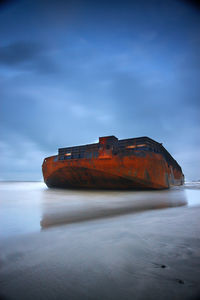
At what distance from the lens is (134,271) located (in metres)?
1.54

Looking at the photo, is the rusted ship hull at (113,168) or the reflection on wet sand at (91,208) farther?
the rusted ship hull at (113,168)

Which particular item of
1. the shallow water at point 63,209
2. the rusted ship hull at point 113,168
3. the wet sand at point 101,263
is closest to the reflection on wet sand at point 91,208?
the shallow water at point 63,209

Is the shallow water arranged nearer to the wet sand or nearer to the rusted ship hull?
the wet sand

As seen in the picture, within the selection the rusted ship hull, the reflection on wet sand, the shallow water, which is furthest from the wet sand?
the rusted ship hull

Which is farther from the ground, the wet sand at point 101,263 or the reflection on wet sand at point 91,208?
the wet sand at point 101,263

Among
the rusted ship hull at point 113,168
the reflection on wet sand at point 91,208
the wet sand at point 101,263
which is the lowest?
the reflection on wet sand at point 91,208

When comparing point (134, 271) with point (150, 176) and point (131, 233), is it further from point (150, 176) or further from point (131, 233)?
point (150, 176)

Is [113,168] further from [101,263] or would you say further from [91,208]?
[101,263]

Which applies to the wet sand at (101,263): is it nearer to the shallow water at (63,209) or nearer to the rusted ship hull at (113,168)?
the shallow water at (63,209)

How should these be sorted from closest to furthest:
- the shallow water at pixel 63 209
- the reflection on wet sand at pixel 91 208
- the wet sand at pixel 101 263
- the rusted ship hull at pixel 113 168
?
the wet sand at pixel 101 263
the shallow water at pixel 63 209
the reflection on wet sand at pixel 91 208
the rusted ship hull at pixel 113 168

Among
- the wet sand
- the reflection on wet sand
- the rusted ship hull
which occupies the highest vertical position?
the rusted ship hull

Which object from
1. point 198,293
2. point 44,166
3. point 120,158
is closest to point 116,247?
point 198,293

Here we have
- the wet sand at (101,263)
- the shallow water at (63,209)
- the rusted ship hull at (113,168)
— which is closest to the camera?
the wet sand at (101,263)

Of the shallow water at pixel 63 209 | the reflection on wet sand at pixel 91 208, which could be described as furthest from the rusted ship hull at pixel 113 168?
the reflection on wet sand at pixel 91 208
